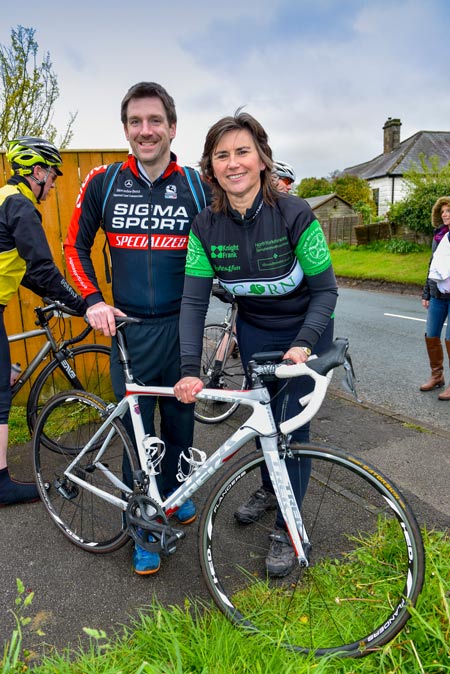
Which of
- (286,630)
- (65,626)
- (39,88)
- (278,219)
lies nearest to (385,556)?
(286,630)

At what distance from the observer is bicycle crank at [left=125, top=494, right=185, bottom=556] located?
8.39ft

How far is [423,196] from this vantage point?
68.8 feet

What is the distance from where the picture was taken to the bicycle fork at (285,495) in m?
2.26

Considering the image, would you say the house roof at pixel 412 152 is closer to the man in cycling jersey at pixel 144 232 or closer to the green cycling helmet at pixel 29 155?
the green cycling helmet at pixel 29 155

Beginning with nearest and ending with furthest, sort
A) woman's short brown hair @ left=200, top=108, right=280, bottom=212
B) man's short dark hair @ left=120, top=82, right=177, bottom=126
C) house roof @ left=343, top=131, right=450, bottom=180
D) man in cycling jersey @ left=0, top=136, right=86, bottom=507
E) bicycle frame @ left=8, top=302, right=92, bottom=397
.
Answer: woman's short brown hair @ left=200, top=108, right=280, bottom=212 < man's short dark hair @ left=120, top=82, right=177, bottom=126 < man in cycling jersey @ left=0, top=136, right=86, bottom=507 < bicycle frame @ left=8, top=302, right=92, bottom=397 < house roof @ left=343, top=131, right=450, bottom=180

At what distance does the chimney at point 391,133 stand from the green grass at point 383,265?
24.1 m

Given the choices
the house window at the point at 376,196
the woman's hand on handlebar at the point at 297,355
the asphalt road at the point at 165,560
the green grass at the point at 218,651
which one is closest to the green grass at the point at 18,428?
the asphalt road at the point at 165,560

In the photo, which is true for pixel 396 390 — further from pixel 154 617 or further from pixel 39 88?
pixel 39 88

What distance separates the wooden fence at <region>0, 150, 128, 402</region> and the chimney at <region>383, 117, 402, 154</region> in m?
45.6

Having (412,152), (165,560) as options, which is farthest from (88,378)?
→ (412,152)

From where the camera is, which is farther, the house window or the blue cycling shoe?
the house window

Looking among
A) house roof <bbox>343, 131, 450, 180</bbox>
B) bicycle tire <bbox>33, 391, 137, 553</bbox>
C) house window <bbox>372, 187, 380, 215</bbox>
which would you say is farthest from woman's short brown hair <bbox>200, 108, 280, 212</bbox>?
house window <bbox>372, 187, 380, 215</bbox>

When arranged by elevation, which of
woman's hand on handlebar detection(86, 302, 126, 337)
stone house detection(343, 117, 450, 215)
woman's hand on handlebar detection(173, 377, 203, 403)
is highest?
stone house detection(343, 117, 450, 215)

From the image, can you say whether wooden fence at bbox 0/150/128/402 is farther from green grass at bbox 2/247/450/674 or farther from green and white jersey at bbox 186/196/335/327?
green grass at bbox 2/247/450/674
